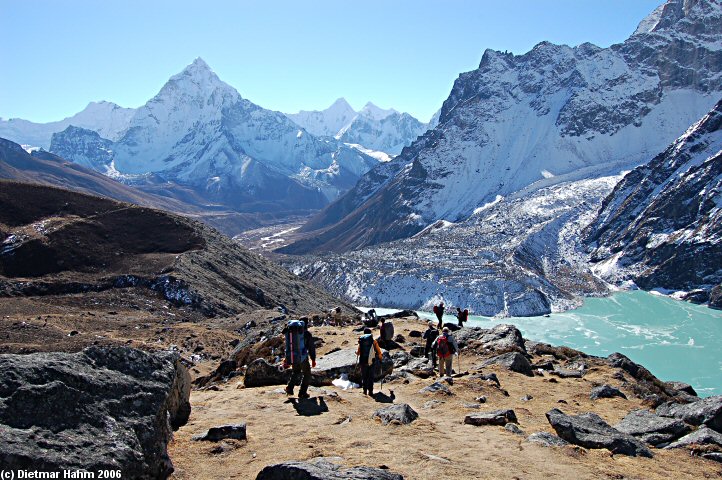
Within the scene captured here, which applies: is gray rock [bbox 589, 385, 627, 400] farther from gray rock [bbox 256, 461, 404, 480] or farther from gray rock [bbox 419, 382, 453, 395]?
gray rock [bbox 256, 461, 404, 480]

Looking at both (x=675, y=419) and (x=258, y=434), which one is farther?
(x=675, y=419)

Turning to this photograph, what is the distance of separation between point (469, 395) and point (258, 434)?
1002 centimetres

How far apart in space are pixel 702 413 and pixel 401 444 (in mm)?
10926

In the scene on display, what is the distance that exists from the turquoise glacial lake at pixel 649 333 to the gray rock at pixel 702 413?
296 ft

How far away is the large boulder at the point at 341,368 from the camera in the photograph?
84.5ft

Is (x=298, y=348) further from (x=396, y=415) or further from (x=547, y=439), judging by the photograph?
(x=547, y=439)

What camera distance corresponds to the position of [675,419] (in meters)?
19.0

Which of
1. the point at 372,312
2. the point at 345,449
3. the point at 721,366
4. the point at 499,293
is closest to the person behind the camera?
the point at 345,449

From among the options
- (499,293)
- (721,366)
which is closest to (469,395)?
(721,366)

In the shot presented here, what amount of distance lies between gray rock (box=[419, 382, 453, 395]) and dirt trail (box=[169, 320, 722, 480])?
43 centimetres

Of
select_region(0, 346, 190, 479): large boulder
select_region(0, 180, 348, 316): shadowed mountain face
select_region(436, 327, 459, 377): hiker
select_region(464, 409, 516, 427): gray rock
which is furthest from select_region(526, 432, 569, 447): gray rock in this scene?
select_region(0, 180, 348, 316): shadowed mountain face

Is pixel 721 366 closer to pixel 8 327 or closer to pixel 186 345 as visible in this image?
pixel 186 345

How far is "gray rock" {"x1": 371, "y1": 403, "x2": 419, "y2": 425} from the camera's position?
1806 cm

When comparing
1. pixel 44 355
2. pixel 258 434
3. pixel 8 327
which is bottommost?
pixel 8 327
